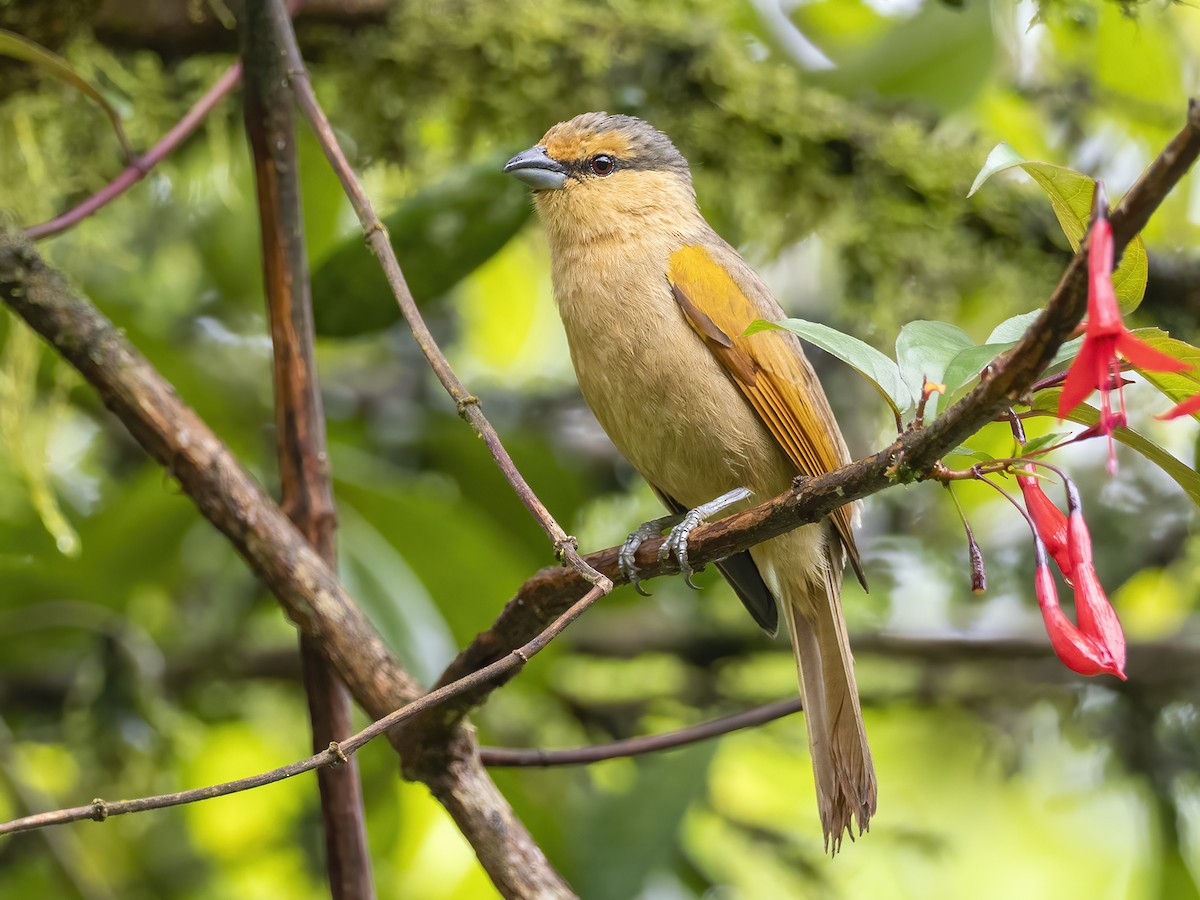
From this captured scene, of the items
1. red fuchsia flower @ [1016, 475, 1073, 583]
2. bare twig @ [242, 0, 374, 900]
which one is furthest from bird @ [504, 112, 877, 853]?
red fuchsia flower @ [1016, 475, 1073, 583]

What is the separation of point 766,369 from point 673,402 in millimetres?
206

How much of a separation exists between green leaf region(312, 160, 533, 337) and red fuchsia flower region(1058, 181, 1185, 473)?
6.21 feet

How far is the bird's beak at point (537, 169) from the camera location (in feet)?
9.94

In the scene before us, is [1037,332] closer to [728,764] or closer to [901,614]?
[901,614]

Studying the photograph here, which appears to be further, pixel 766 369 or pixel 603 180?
pixel 603 180

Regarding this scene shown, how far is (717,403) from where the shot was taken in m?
2.73

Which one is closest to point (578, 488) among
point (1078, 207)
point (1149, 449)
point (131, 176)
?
Answer: point (131, 176)

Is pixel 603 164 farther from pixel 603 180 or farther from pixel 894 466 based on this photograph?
pixel 894 466

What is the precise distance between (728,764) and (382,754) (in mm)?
1422

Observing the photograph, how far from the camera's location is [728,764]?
436 centimetres

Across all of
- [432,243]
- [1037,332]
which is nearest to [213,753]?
[432,243]

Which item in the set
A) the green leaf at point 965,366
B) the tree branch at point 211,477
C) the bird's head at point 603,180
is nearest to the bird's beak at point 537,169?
the bird's head at point 603,180

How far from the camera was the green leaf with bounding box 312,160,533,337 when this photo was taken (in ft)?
9.73

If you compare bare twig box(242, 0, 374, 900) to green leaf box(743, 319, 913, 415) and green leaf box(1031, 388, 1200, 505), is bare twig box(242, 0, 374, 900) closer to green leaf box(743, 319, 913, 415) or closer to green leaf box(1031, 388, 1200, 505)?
green leaf box(743, 319, 913, 415)
